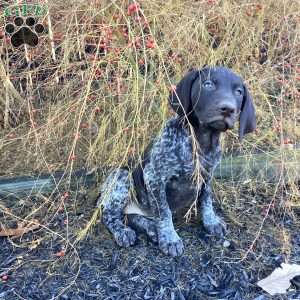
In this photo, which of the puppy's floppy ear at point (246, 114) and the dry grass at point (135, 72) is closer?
the puppy's floppy ear at point (246, 114)

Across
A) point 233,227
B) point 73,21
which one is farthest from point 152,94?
point 233,227

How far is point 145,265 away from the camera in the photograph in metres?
2.89

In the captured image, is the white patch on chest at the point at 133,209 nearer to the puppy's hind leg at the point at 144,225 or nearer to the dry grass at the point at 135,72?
the puppy's hind leg at the point at 144,225

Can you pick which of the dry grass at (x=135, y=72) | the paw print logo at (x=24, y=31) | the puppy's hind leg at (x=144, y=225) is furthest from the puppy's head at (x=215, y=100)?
the paw print logo at (x=24, y=31)

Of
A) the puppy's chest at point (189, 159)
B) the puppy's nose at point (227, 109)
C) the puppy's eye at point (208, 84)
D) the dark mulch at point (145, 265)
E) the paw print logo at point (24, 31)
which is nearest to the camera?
the puppy's nose at point (227, 109)

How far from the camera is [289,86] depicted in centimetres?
368

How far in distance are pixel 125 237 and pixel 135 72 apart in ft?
3.57

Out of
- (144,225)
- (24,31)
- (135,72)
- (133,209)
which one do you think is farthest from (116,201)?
(24,31)

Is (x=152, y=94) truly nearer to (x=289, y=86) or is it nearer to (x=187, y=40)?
(x=187, y=40)

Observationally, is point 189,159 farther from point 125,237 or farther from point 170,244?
point 125,237

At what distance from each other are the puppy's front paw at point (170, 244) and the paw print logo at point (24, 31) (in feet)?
5.58

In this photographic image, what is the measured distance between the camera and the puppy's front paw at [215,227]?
314 cm

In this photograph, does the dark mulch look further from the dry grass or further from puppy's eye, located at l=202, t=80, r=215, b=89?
puppy's eye, located at l=202, t=80, r=215, b=89

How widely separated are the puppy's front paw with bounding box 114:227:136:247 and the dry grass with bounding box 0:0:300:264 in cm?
53
